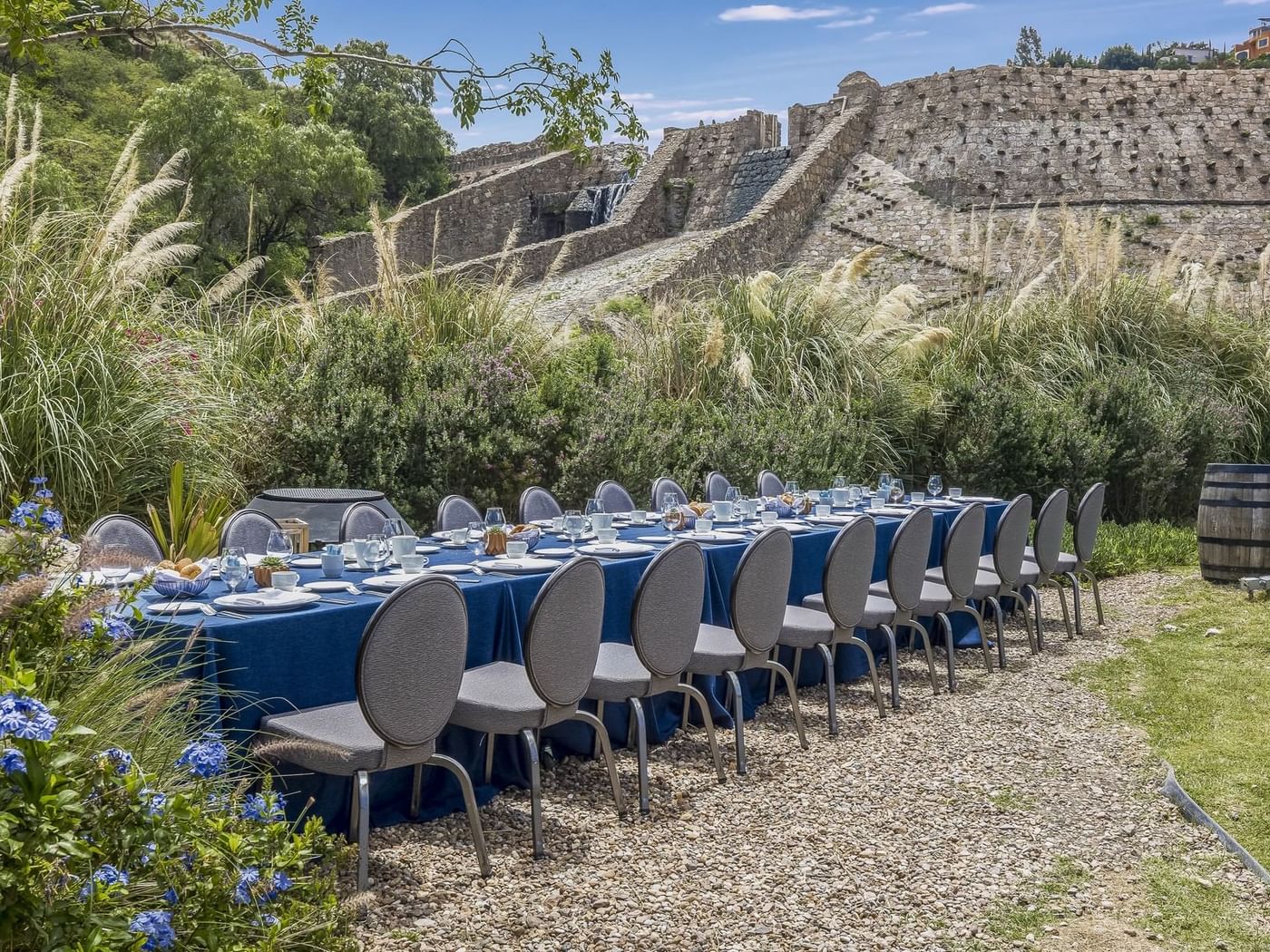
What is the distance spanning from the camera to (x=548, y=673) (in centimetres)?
337

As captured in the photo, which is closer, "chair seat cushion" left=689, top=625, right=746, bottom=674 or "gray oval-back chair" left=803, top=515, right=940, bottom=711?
"chair seat cushion" left=689, top=625, right=746, bottom=674

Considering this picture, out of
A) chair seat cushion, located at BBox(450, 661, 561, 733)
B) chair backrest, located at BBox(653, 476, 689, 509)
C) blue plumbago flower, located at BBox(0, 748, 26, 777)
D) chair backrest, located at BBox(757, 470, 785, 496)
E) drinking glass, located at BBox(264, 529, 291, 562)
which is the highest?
blue plumbago flower, located at BBox(0, 748, 26, 777)

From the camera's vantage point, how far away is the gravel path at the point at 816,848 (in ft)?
9.36

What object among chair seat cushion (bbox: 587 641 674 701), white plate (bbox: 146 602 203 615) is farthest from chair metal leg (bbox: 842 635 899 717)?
white plate (bbox: 146 602 203 615)

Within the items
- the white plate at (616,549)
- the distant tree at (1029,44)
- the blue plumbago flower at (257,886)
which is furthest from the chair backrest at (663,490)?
the distant tree at (1029,44)

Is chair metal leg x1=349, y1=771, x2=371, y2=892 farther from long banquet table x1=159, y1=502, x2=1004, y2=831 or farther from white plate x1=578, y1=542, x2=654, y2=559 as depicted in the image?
white plate x1=578, y1=542, x2=654, y2=559

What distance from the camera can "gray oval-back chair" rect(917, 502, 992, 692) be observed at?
5.39 metres

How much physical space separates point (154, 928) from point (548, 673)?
1823 millimetres

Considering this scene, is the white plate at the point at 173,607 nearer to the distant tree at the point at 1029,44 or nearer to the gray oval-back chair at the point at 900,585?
the gray oval-back chair at the point at 900,585

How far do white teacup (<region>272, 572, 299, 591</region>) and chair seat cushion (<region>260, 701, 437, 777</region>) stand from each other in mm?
466

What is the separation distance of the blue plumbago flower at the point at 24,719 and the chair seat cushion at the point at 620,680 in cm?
232

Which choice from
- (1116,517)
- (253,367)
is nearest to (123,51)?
(253,367)

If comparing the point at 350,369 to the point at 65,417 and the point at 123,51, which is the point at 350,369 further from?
the point at 123,51

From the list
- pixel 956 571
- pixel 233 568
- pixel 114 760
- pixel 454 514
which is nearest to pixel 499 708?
pixel 233 568
